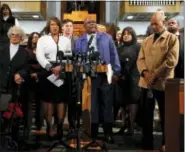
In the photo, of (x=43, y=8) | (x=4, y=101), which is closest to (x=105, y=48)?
(x=4, y=101)

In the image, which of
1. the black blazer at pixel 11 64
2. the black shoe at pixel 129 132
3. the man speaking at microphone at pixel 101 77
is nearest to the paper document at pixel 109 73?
the man speaking at microphone at pixel 101 77

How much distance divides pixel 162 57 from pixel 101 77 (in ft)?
2.48

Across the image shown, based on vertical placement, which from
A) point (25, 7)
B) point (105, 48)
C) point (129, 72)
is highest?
point (25, 7)

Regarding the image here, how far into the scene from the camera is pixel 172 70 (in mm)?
4305

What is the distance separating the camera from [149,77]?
433 centimetres

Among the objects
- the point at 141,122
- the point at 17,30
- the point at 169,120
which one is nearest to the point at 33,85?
the point at 17,30

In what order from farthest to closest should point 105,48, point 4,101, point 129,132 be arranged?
point 129,132
point 105,48
point 4,101

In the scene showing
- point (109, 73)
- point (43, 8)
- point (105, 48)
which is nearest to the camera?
point (109, 73)

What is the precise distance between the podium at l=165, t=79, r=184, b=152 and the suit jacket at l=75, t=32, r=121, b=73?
4.34 feet

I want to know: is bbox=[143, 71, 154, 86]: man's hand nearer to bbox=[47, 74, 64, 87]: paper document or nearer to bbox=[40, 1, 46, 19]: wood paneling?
bbox=[47, 74, 64, 87]: paper document

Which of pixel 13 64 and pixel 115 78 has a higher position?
pixel 13 64

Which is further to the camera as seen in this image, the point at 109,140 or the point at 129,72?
the point at 129,72

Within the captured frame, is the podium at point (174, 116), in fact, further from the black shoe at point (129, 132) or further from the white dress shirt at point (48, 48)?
the black shoe at point (129, 132)

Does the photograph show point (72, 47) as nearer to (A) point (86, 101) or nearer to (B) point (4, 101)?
(A) point (86, 101)
